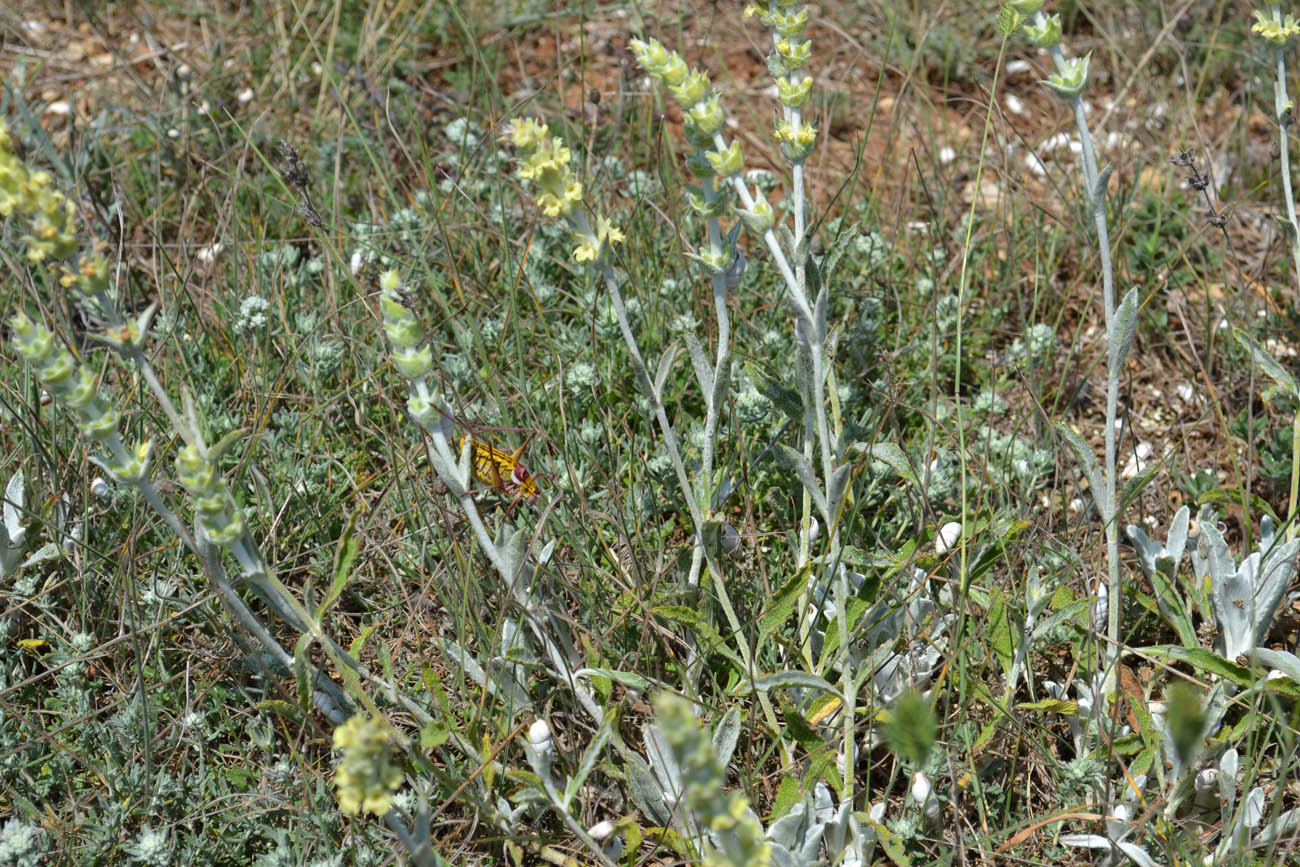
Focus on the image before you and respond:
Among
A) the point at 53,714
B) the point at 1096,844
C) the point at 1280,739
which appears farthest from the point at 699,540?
the point at 53,714

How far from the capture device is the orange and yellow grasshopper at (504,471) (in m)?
2.36

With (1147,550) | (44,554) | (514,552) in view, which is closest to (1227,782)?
(1147,550)

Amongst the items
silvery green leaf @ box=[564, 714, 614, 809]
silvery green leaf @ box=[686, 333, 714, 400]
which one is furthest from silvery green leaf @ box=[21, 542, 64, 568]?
silvery green leaf @ box=[686, 333, 714, 400]

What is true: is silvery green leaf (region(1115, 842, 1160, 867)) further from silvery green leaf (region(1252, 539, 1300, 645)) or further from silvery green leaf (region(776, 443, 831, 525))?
silvery green leaf (region(776, 443, 831, 525))

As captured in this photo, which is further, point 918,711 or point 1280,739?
point 1280,739

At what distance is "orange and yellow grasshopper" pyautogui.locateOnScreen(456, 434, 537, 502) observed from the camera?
2.36 metres

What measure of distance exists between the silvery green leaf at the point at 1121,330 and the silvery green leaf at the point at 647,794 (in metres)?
1.14

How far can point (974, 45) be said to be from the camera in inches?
179

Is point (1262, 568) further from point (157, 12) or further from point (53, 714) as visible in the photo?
point (157, 12)

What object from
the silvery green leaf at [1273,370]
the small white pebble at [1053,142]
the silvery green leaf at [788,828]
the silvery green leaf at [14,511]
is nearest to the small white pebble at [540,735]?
the silvery green leaf at [788,828]

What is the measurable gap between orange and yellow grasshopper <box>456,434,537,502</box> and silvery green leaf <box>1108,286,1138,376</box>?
1186 mm

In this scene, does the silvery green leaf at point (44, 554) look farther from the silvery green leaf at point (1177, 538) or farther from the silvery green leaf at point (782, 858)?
the silvery green leaf at point (1177, 538)

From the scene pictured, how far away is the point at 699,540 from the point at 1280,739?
1157 mm

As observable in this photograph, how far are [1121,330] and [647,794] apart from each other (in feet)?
4.00
